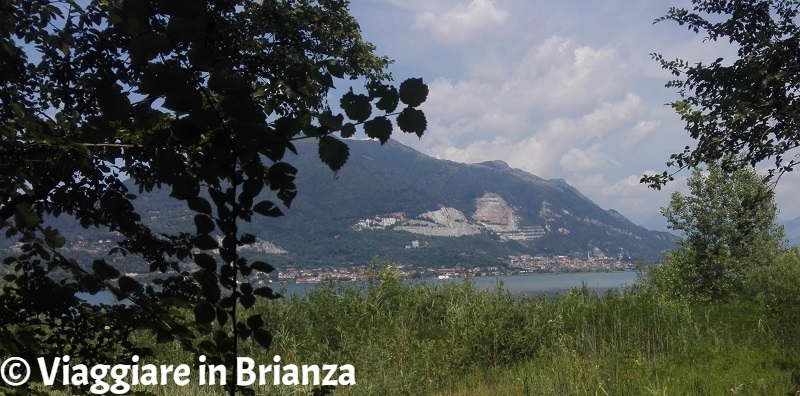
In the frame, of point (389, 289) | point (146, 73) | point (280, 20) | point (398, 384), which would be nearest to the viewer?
point (146, 73)

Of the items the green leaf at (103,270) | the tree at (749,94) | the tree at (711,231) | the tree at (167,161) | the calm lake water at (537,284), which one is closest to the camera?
the tree at (167,161)

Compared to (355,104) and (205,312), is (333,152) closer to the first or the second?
(355,104)

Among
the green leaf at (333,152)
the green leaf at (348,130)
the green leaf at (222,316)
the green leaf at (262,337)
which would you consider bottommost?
the green leaf at (262,337)

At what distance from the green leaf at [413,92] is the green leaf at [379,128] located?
5cm

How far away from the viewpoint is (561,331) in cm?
969

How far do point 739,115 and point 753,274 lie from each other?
17123 millimetres

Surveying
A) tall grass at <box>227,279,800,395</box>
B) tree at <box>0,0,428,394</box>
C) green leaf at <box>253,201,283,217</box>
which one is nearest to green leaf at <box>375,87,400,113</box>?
tree at <box>0,0,428,394</box>

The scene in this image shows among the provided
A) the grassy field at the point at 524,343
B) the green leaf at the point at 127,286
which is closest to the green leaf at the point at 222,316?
the green leaf at the point at 127,286

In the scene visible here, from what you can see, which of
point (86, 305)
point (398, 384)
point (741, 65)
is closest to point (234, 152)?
point (86, 305)

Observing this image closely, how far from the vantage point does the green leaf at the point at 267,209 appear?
44.4 inches

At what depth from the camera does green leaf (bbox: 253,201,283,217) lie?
1.13 metres

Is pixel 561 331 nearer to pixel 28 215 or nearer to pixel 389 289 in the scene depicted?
pixel 389 289

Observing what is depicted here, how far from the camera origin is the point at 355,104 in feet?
3.49

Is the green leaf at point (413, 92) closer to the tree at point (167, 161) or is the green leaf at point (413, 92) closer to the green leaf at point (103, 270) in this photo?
the tree at point (167, 161)
